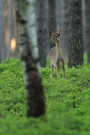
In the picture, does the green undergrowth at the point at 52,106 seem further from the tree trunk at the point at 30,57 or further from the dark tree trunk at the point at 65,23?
the dark tree trunk at the point at 65,23

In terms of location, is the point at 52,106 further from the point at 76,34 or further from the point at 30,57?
the point at 76,34

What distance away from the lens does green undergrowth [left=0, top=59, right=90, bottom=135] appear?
773cm

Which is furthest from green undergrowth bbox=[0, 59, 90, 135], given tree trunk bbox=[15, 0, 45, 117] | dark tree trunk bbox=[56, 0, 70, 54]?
dark tree trunk bbox=[56, 0, 70, 54]

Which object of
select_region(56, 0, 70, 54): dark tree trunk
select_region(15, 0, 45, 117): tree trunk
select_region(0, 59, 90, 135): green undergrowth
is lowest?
select_region(0, 59, 90, 135): green undergrowth

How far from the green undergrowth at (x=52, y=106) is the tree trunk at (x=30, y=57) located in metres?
0.30

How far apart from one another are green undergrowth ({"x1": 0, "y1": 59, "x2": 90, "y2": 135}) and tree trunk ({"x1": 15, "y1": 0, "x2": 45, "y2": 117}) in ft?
0.97

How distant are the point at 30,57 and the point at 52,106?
3.37m

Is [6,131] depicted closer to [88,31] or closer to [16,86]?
[16,86]

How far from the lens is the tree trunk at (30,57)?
28.1ft

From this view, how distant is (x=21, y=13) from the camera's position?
8633 mm

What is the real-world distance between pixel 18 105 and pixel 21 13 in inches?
166

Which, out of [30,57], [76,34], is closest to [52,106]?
[30,57]

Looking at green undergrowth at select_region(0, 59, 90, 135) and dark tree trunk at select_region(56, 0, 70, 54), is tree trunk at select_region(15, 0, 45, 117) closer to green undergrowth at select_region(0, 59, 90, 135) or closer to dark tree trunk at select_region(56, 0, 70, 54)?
green undergrowth at select_region(0, 59, 90, 135)

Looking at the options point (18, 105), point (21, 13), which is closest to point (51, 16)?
point (18, 105)
